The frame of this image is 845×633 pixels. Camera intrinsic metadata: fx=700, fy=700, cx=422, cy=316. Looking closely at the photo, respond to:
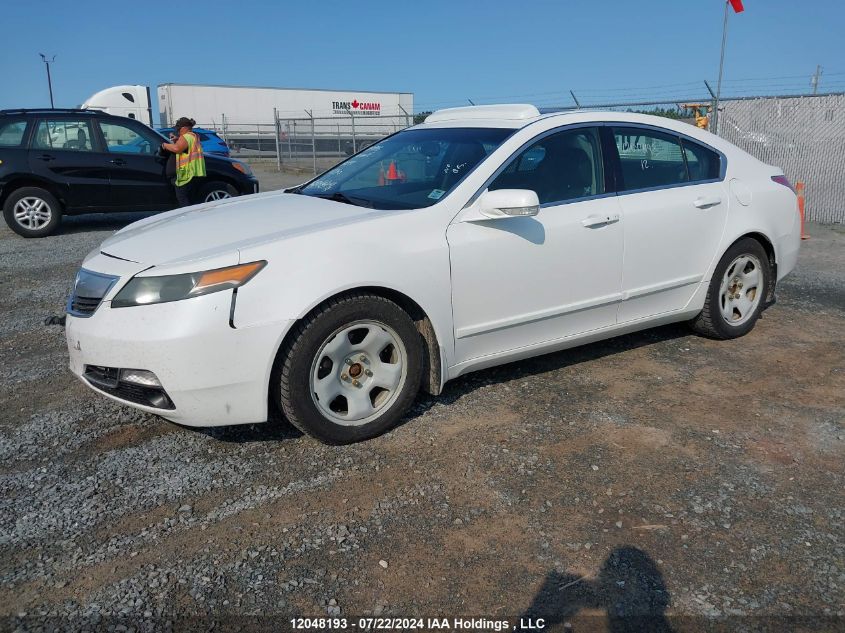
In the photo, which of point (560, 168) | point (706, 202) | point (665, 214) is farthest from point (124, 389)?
point (706, 202)

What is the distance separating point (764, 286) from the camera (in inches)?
197

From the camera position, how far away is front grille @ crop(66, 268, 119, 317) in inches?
127

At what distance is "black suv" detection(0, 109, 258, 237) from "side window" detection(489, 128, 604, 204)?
7.04 metres

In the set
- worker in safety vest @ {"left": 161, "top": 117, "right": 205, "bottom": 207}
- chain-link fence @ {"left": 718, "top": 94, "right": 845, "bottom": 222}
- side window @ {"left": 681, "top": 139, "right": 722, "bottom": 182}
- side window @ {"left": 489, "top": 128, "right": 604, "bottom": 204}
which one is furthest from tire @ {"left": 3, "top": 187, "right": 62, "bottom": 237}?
chain-link fence @ {"left": 718, "top": 94, "right": 845, "bottom": 222}

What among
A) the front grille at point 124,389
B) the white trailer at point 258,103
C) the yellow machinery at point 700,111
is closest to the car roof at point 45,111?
the front grille at point 124,389

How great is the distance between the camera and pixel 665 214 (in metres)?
4.31

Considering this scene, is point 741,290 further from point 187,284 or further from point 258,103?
point 258,103

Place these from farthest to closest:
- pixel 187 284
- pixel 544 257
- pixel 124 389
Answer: pixel 544 257
pixel 124 389
pixel 187 284

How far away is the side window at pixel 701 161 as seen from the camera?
4637mm

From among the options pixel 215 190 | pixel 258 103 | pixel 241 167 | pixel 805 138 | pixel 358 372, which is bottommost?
pixel 358 372

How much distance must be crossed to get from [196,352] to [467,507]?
4.32 feet

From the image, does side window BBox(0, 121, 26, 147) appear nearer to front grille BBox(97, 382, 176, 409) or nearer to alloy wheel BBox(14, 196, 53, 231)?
alloy wheel BBox(14, 196, 53, 231)

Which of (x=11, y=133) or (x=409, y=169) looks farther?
(x=11, y=133)

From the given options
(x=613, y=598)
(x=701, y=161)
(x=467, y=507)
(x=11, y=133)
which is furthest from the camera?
(x=11, y=133)
